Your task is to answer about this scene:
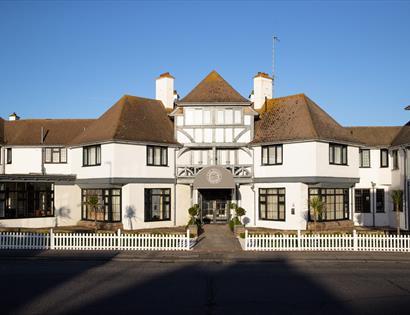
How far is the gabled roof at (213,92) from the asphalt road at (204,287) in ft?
52.9

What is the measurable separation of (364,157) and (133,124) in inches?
735

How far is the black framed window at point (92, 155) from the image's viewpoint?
109ft

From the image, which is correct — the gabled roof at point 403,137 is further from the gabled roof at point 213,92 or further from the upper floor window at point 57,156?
the upper floor window at point 57,156

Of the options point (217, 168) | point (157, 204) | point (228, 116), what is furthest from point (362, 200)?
point (157, 204)

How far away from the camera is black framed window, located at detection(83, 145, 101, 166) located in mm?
33375

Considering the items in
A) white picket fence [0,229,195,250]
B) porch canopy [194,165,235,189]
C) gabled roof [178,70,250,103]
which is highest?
gabled roof [178,70,250,103]

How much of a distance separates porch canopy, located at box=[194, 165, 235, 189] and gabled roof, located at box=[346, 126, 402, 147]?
11.8 metres

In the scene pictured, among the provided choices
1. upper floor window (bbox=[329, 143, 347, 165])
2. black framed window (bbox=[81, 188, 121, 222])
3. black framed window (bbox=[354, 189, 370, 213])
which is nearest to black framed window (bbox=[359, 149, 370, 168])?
black framed window (bbox=[354, 189, 370, 213])

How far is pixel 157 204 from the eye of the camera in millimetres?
33688

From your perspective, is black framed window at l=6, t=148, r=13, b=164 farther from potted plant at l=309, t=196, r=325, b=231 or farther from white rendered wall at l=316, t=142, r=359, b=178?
potted plant at l=309, t=196, r=325, b=231

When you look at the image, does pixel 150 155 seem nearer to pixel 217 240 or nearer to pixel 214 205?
pixel 214 205

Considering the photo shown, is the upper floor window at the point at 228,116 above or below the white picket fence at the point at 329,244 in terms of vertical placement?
above

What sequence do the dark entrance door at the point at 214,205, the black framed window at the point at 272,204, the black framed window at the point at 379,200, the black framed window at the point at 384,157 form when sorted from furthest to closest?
the black framed window at the point at 384,157, the black framed window at the point at 379,200, the dark entrance door at the point at 214,205, the black framed window at the point at 272,204

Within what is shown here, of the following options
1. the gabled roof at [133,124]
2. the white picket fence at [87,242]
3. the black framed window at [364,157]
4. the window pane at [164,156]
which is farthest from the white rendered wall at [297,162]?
the white picket fence at [87,242]
